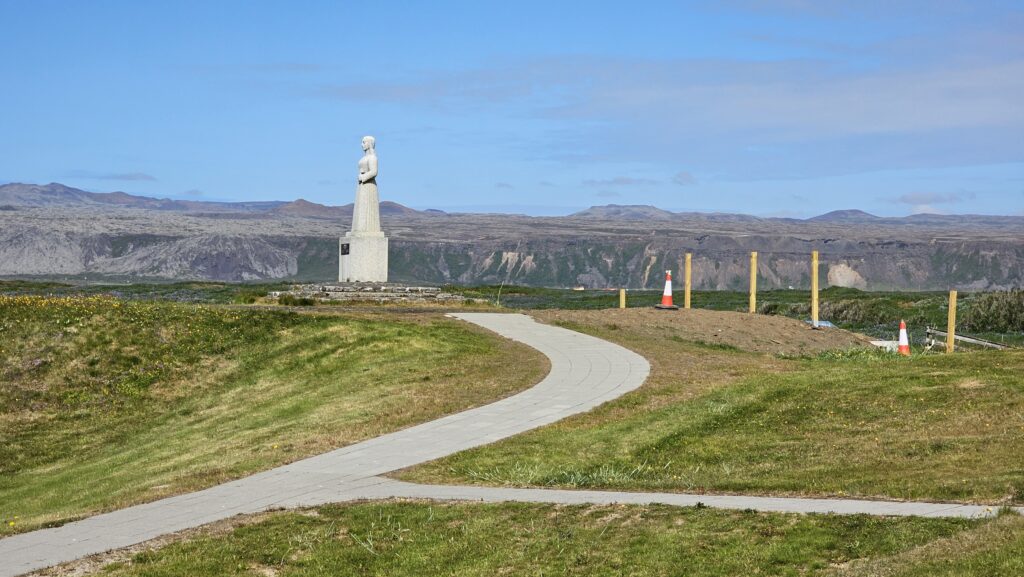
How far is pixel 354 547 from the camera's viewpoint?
1238cm

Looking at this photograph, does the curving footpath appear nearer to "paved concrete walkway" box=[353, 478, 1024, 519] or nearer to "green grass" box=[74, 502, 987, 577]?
"paved concrete walkway" box=[353, 478, 1024, 519]

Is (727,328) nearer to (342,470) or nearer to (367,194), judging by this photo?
(367,194)

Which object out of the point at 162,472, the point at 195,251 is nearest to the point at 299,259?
the point at 195,251

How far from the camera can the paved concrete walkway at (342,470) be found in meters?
13.2

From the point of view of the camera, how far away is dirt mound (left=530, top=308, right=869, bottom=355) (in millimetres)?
33656

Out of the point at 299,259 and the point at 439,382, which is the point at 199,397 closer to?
the point at 439,382

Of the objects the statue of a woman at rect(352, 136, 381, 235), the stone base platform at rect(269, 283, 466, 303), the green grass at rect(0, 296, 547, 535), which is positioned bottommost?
the green grass at rect(0, 296, 547, 535)

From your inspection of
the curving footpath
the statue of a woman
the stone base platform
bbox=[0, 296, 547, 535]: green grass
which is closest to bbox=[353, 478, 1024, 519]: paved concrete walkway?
the curving footpath

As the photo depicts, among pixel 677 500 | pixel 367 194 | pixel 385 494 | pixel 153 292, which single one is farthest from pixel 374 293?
pixel 153 292

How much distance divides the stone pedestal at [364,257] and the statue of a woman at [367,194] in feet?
1.33

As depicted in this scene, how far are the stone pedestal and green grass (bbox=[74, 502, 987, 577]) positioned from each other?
30184mm

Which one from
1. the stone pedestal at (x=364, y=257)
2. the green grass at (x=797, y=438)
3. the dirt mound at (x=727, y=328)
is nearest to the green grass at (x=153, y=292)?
the stone pedestal at (x=364, y=257)

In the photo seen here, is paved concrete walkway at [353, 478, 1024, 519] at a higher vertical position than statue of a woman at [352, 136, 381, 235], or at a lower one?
lower

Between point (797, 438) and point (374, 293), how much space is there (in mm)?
25953
